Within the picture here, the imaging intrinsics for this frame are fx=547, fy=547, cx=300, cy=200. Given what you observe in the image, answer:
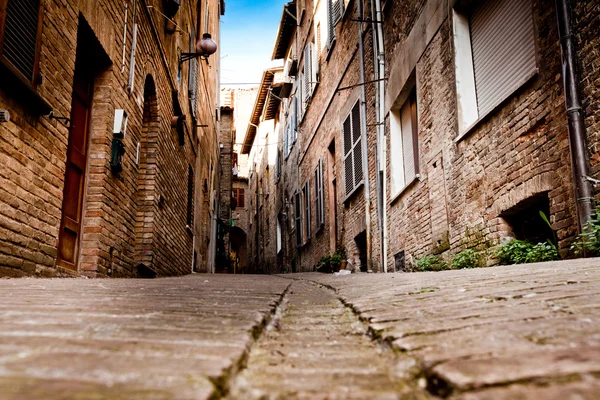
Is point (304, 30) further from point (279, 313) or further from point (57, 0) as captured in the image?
point (279, 313)

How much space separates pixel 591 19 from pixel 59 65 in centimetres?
440

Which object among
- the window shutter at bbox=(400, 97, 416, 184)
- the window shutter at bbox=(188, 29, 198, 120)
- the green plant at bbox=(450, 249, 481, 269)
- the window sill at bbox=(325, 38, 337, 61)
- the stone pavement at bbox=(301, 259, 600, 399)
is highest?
the window sill at bbox=(325, 38, 337, 61)

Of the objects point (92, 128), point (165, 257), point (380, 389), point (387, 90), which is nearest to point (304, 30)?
point (387, 90)

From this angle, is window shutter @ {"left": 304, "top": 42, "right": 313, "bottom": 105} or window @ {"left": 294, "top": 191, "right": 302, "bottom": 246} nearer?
window shutter @ {"left": 304, "top": 42, "right": 313, "bottom": 105}

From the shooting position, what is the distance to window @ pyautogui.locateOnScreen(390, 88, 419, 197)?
815cm

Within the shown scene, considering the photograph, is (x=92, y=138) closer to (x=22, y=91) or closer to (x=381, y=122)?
(x=22, y=91)

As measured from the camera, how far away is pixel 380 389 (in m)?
1.06

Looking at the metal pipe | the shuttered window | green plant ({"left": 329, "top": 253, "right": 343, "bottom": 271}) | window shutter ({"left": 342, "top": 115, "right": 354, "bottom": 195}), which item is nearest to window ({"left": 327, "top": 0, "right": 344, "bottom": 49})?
window shutter ({"left": 342, "top": 115, "right": 354, "bottom": 195})

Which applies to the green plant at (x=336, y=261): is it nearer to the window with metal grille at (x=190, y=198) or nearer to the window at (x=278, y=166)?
the window with metal grille at (x=190, y=198)

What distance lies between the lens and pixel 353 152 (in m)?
10.4

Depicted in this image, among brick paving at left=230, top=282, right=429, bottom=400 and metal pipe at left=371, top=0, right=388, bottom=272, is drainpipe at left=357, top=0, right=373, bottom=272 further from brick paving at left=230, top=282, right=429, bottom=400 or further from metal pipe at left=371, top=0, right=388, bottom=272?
brick paving at left=230, top=282, right=429, bottom=400

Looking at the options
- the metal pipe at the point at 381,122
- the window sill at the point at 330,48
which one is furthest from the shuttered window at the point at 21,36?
the window sill at the point at 330,48

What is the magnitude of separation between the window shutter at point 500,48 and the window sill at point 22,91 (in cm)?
411

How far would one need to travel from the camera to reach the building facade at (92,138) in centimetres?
406
